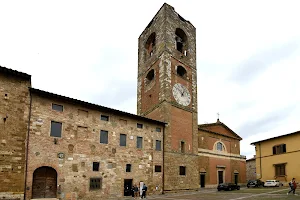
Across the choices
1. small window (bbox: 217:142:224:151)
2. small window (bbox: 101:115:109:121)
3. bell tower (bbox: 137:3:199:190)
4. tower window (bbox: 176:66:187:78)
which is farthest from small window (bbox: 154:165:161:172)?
small window (bbox: 217:142:224:151)

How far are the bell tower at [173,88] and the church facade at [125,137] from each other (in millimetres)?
110

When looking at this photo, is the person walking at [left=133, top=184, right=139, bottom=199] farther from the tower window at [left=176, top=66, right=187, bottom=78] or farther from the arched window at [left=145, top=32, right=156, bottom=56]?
the arched window at [left=145, top=32, right=156, bottom=56]

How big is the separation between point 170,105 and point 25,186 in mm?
16611

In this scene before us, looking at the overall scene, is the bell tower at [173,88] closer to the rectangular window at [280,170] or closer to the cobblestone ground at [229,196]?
the cobblestone ground at [229,196]

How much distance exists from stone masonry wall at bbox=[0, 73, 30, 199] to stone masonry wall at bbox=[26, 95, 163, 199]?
2.11 feet

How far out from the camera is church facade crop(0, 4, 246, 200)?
18281 mm

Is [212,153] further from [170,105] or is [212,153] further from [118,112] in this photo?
[118,112]

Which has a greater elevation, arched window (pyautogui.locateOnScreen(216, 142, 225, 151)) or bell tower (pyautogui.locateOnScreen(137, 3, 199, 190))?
bell tower (pyautogui.locateOnScreen(137, 3, 199, 190))

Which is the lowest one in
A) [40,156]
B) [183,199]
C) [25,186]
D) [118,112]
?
[183,199]

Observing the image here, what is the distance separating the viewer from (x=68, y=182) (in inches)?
779

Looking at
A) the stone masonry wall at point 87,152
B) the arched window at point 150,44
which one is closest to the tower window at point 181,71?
the arched window at point 150,44

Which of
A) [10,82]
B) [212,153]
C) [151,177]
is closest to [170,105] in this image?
[151,177]

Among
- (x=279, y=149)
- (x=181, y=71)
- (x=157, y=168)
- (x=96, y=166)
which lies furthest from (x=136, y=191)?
→ (x=279, y=149)

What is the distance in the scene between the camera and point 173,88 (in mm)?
30375
